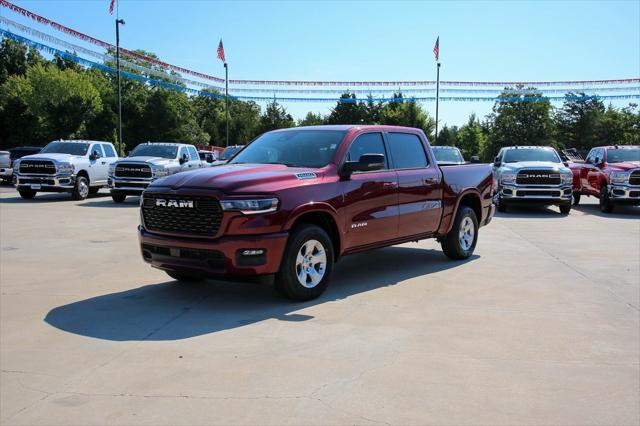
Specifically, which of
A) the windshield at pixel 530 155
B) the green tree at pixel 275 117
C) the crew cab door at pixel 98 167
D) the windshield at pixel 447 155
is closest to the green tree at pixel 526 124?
the green tree at pixel 275 117

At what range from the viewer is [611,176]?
56.7ft

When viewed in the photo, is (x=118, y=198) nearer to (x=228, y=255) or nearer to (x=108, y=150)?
(x=108, y=150)

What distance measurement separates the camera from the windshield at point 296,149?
7121mm

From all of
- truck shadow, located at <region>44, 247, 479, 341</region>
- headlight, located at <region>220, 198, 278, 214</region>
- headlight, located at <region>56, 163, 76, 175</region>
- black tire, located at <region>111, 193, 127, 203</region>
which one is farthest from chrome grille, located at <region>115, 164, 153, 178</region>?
headlight, located at <region>220, 198, 278, 214</region>

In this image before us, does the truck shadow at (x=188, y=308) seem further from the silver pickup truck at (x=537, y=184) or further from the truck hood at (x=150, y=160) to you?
the truck hood at (x=150, y=160)

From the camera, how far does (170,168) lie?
63.6 ft

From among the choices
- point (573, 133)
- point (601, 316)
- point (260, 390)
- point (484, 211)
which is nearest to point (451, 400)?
point (260, 390)

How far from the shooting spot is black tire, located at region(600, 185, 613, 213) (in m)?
17.5

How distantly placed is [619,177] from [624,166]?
0.39m

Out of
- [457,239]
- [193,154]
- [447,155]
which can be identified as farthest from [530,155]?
[193,154]

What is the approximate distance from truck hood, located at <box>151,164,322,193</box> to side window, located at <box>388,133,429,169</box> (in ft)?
5.42

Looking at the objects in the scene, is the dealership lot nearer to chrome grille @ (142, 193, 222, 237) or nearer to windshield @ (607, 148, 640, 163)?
chrome grille @ (142, 193, 222, 237)

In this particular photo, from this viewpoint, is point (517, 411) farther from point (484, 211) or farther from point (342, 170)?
point (484, 211)

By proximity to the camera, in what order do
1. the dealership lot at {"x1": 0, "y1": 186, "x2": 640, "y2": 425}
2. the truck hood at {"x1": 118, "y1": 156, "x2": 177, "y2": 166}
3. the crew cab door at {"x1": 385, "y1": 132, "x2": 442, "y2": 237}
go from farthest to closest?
the truck hood at {"x1": 118, "y1": 156, "x2": 177, "y2": 166}, the crew cab door at {"x1": 385, "y1": 132, "x2": 442, "y2": 237}, the dealership lot at {"x1": 0, "y1": 186, "x2": 640, "y2": 425}
